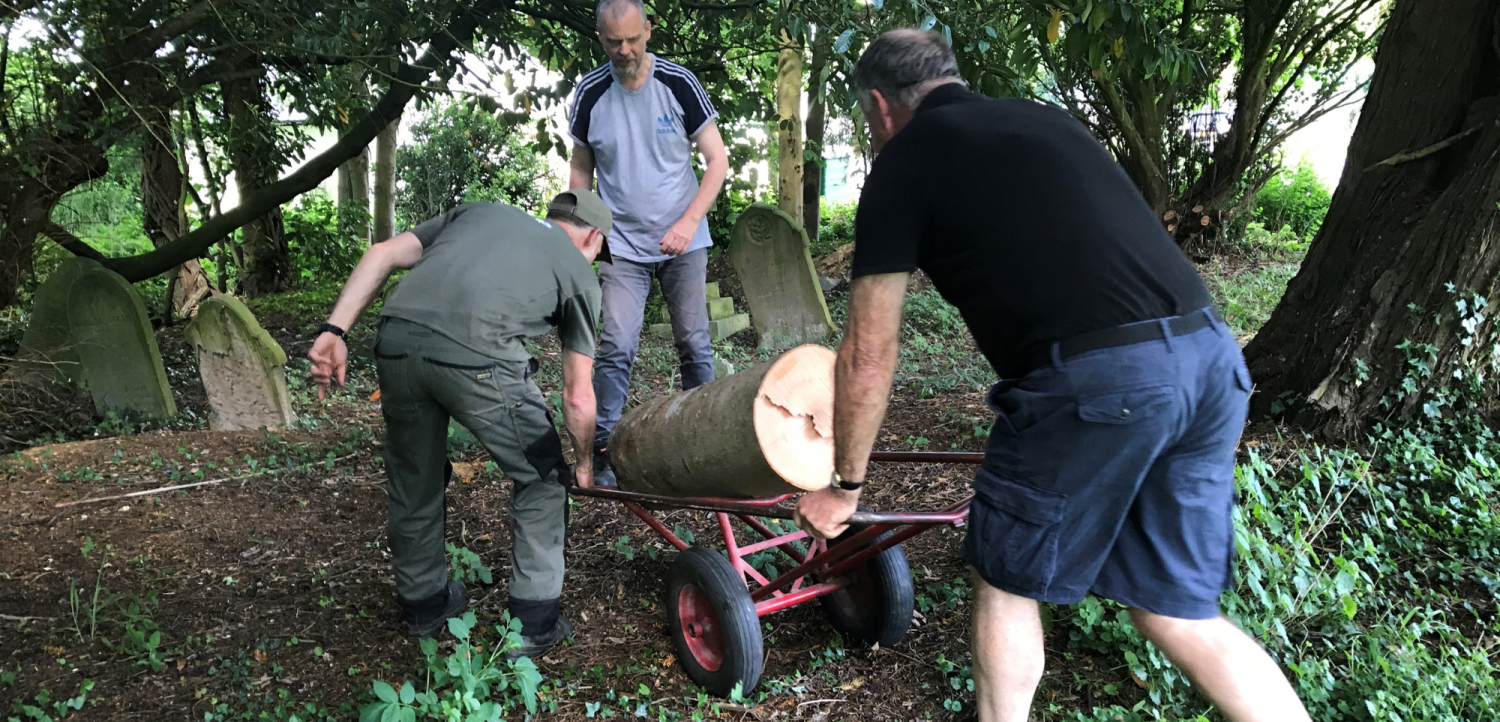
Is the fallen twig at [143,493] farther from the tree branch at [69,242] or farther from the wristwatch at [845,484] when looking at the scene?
the wristwatch at [845,484]

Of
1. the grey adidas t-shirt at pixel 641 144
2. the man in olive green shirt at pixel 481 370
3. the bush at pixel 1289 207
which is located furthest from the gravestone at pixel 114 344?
the bush at pixel 1289 207

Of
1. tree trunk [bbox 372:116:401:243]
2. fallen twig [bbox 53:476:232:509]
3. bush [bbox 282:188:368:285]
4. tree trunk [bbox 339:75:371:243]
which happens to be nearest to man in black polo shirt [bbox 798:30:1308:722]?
fallen twig [bbox 53:476:232:509]

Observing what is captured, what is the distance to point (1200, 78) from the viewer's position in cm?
1024

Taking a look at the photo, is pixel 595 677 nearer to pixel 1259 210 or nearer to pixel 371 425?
Result: pixel 371 425

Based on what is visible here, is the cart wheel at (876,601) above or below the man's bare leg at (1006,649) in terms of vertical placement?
below

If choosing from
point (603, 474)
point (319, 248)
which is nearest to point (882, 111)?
point (603, 474)

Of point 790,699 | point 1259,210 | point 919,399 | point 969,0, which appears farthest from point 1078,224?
point 1259,210

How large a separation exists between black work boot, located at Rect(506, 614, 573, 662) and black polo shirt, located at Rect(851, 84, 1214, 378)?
1729 millimetres

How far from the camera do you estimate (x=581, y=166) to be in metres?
4.02

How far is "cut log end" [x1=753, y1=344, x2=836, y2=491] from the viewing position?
94.1 inches

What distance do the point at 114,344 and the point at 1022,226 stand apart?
5.84 meters

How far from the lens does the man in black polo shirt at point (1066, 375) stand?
1.80 metres

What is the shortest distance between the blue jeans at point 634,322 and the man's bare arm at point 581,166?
443 mm

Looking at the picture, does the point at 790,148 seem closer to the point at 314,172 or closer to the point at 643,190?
the point at 314,172
